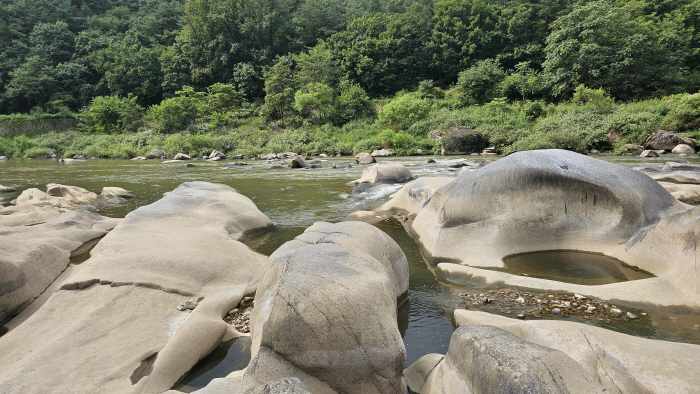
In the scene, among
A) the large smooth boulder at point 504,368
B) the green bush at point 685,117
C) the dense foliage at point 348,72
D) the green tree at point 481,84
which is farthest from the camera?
the green tree at point 481,84

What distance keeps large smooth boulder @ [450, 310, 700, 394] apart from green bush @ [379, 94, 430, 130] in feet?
108

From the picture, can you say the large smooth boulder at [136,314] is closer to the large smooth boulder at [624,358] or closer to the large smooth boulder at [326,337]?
the large smooth boulder at [326,337]

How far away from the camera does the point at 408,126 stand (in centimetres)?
3469

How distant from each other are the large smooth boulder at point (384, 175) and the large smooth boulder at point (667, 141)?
16.3 metres

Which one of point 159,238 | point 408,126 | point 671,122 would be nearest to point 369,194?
point 159,238

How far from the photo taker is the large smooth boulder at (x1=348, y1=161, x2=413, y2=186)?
12875 millimetres

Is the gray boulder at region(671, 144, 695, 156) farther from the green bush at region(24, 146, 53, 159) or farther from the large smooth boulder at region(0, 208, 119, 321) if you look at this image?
the green bush at region(24, 146, 53, 159)

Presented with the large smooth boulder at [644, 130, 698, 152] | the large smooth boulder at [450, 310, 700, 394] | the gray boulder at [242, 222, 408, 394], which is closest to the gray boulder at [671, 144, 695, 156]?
the large smooth boulder at [644, 130, 698, 152]

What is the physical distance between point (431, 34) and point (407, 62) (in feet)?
21.0

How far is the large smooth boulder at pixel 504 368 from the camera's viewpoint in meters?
2.05

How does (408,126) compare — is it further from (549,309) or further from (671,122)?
(549,309)

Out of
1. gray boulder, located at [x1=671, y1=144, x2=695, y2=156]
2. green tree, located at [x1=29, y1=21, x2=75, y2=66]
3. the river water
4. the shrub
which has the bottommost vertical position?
the river water

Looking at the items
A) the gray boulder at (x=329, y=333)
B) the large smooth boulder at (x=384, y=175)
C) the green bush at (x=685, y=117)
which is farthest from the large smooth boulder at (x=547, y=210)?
the green bush at (x=685, y=117)

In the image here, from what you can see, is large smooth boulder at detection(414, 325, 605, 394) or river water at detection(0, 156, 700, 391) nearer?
large smooth boulder at detection(414, 325, 605, 394)
